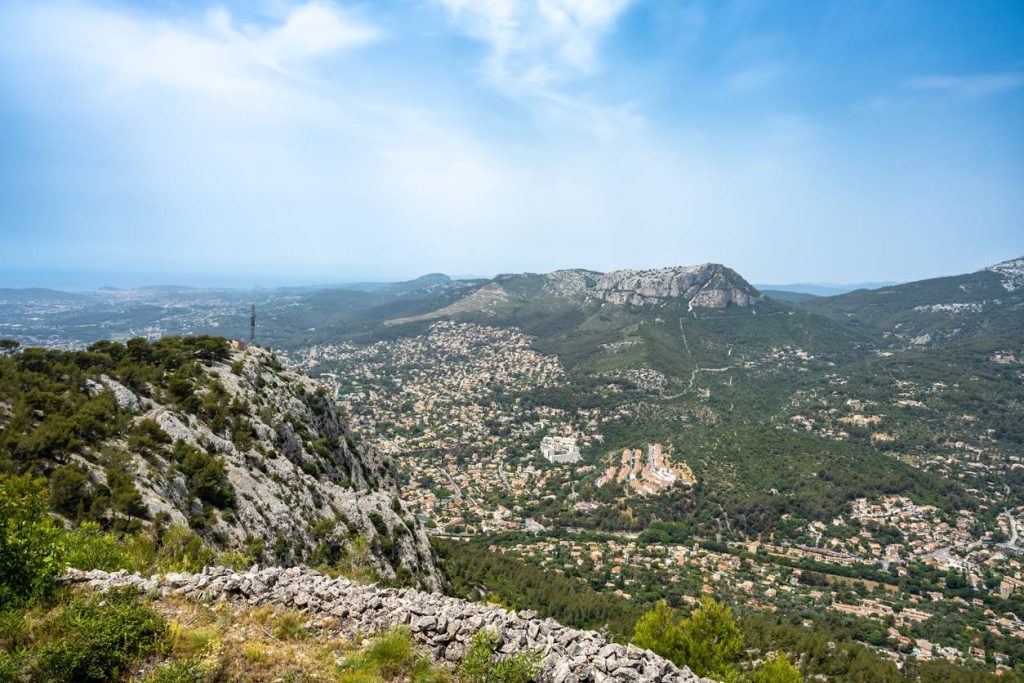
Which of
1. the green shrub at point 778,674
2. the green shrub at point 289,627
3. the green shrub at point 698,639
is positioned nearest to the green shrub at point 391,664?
the green shrub at point 289,627

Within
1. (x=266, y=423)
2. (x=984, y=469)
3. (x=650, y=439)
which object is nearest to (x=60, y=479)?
(x=266, y=423)

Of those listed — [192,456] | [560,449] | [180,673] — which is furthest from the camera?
[560,449]

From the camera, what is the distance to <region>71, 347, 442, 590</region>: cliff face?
17.7 m

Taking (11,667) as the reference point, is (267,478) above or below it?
below

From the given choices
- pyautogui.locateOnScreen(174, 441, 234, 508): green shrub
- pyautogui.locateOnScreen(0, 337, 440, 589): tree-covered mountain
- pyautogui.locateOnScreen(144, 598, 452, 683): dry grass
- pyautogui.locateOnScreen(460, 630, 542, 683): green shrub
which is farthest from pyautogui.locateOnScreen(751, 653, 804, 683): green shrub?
pyautogui.locateOnScreen(174, 441, 234, 508): green shrub

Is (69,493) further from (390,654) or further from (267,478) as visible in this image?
(390,654)

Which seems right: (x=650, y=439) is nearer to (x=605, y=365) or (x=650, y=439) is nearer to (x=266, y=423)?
(x=605, y=365)

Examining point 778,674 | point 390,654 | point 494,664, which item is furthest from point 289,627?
point 778,674

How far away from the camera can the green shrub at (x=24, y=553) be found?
751 cm

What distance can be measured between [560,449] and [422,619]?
9427cm

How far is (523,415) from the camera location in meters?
122

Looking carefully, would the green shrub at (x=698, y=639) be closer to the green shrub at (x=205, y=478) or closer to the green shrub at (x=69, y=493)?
the green shrub at (x=205, y=478)

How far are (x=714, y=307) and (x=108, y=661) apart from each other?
712 feet

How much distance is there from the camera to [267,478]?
2266cm
